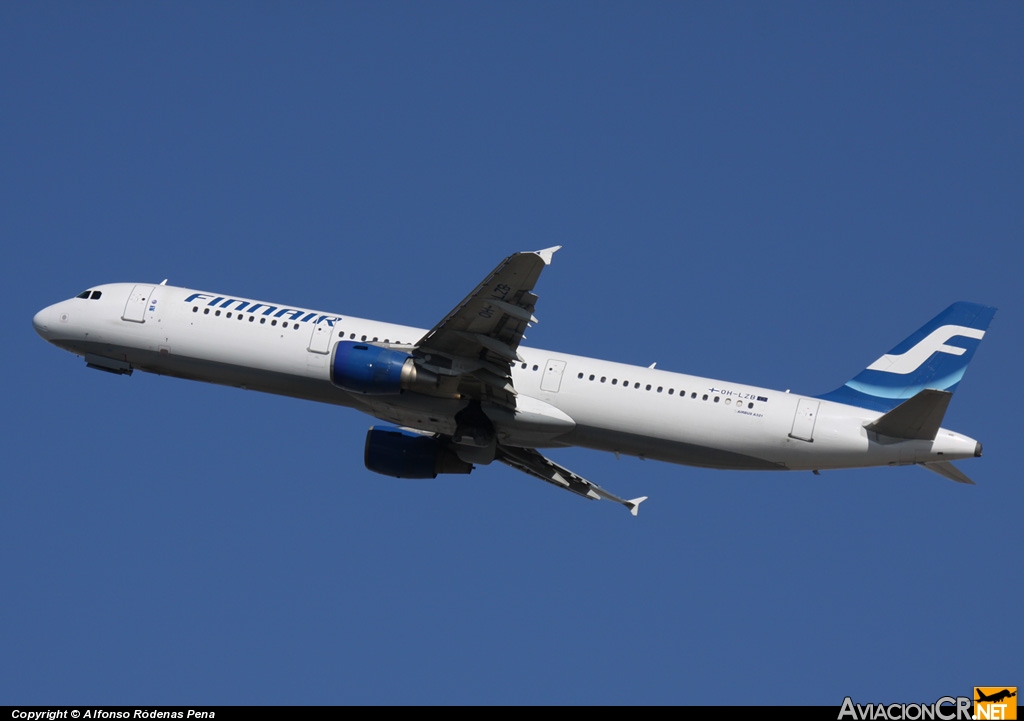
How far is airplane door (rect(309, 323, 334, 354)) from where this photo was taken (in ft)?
138

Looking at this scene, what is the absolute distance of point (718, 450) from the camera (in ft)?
132

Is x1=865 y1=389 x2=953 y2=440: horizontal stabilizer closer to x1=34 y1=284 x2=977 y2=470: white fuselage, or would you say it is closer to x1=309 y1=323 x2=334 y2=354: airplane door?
x1=34 y1=284 x2=977 y2=470: white fuselage

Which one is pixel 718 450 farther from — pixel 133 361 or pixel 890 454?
pixel 133 361

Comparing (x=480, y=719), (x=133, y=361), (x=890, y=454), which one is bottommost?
(x=480, y=719)

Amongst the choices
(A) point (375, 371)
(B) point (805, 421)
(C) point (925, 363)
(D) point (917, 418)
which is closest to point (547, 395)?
(A) point (375, 371)

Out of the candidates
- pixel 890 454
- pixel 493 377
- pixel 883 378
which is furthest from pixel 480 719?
pixel 883 378

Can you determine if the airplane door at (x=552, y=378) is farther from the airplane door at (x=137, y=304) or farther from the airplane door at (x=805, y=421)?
the airplane door at (x=137, y=304)

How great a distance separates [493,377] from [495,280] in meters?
3.90

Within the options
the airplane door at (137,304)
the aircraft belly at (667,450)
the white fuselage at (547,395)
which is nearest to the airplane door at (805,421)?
the white fuselage at (547,395)

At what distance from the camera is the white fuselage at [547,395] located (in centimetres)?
3978

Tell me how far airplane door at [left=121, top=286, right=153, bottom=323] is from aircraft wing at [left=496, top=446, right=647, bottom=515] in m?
13.4

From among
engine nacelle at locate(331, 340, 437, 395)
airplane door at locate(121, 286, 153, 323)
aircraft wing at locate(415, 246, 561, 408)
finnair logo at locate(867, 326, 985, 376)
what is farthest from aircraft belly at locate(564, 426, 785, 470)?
airplane door at locate(121, 286, 153, 323)

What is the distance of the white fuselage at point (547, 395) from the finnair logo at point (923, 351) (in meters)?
2.57

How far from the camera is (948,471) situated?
39188 mm
